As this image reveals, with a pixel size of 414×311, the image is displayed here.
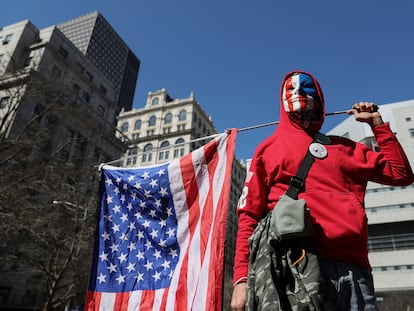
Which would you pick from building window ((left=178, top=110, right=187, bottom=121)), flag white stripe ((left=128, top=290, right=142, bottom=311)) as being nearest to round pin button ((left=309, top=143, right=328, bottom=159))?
flag white stripe ((left=128, top=290, right=142, bottom=311))

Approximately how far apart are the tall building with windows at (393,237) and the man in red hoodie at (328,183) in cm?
3768

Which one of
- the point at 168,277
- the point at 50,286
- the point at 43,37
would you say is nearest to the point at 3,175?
the point at 50,286

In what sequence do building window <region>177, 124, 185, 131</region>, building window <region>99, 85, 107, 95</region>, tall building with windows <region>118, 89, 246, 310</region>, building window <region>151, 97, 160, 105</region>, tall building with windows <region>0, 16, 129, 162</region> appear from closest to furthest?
1. tall building with windows <region>0, 16, 129, 162</region>
2. building window <region>99, 85, 107, 95</region>
3. tall building with windows <region>118, 89, 246, 310</region>
4. building window <region>177, 124, 185, 131</region>
5. building window <region>151, 97, 160, 105</region>

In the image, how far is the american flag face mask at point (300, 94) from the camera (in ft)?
8.52

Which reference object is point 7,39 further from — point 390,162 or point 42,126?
point 390,162

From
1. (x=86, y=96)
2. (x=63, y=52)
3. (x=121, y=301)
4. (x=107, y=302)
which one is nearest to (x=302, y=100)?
(x=121, y=301)

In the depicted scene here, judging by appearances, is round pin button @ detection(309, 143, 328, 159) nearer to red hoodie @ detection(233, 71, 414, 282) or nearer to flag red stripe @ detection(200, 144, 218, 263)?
red hoodie @ detection(233, 71, 414, 282)

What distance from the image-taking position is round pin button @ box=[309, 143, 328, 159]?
7.56ft

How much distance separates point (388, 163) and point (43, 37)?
4564 centimetres

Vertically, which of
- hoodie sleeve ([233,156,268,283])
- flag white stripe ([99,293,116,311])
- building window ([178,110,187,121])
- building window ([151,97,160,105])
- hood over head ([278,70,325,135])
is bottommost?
flag white stripe ([99,293,116,311])

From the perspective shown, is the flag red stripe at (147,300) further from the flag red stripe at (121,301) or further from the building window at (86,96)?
the building window at (86,96)

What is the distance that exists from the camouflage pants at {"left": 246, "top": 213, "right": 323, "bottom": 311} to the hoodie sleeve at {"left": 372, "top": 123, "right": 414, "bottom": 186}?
3.02 ft

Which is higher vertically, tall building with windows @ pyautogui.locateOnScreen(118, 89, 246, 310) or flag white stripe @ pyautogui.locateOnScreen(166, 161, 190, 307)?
tall building with windows @ pyautogui.locateOnScreen(118, 89, 246, 310)

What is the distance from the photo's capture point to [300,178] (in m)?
2.16
